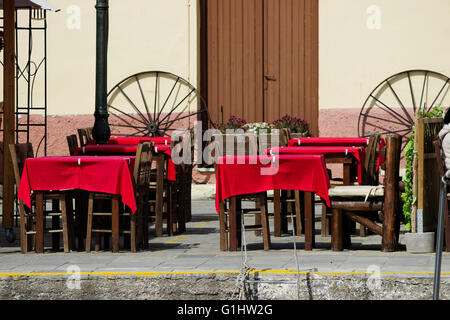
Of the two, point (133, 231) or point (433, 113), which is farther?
point (433, 113)

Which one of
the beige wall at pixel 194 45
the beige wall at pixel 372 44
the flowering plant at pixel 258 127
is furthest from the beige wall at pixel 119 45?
the beige wall at pixel 372 44

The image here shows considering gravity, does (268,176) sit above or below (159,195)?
above

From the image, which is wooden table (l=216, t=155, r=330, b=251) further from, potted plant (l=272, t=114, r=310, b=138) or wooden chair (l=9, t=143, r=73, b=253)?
potted plant (l=272, t=114, r=310, b=138)

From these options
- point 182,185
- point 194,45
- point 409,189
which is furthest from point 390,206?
point 194,45

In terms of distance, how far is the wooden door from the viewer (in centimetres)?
1625

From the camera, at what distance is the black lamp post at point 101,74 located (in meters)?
11.2

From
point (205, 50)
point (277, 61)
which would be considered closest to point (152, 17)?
point (205, 50)

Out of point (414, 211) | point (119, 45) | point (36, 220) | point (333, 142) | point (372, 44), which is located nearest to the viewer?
point (414, 211)

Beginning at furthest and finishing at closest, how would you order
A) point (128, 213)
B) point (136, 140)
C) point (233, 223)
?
point (136, 140) < point (128, 213) < point (233, 223)

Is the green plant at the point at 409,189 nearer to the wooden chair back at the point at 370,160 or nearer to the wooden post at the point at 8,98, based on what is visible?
the wooden chair back at the point at 370,160

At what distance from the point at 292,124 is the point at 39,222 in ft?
24.3

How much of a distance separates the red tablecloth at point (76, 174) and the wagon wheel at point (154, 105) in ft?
23.3

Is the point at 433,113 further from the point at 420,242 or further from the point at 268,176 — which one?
the point at 268,176

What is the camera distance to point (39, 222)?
9.07 metres
